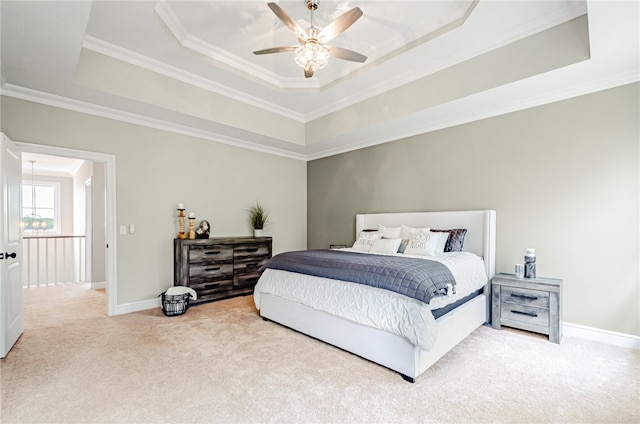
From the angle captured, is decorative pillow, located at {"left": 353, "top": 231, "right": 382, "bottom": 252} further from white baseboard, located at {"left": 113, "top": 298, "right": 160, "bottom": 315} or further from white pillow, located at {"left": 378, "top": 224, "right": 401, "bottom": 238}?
white baseboard, located at {"left": 113, "top": 298, "right": 160, "bottom": 315}

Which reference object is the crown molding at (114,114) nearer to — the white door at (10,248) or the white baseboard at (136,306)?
the white door at (10,248)

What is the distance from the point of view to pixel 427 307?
89.3 inches

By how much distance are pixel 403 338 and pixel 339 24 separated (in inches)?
98.3

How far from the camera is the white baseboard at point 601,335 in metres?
2.82

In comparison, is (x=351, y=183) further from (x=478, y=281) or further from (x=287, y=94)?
(x=478, y=281)

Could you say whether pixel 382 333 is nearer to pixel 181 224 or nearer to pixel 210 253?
A: pixel 210 253

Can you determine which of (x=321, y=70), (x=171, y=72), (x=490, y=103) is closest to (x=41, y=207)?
(x=171, y=72)

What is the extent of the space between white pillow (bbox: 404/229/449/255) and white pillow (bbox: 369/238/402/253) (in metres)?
0.15

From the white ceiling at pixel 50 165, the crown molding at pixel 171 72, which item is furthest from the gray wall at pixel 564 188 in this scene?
the white ceiling at pixel 50 165

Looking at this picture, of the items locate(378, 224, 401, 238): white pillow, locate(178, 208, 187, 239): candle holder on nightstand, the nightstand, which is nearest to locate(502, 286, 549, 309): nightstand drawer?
the nightstand

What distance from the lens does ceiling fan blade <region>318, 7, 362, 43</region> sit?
2.29 metres

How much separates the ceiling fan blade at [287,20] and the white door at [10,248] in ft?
8.50

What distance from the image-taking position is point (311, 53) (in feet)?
8.68

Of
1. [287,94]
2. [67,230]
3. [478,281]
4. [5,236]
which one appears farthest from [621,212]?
[67,230]
